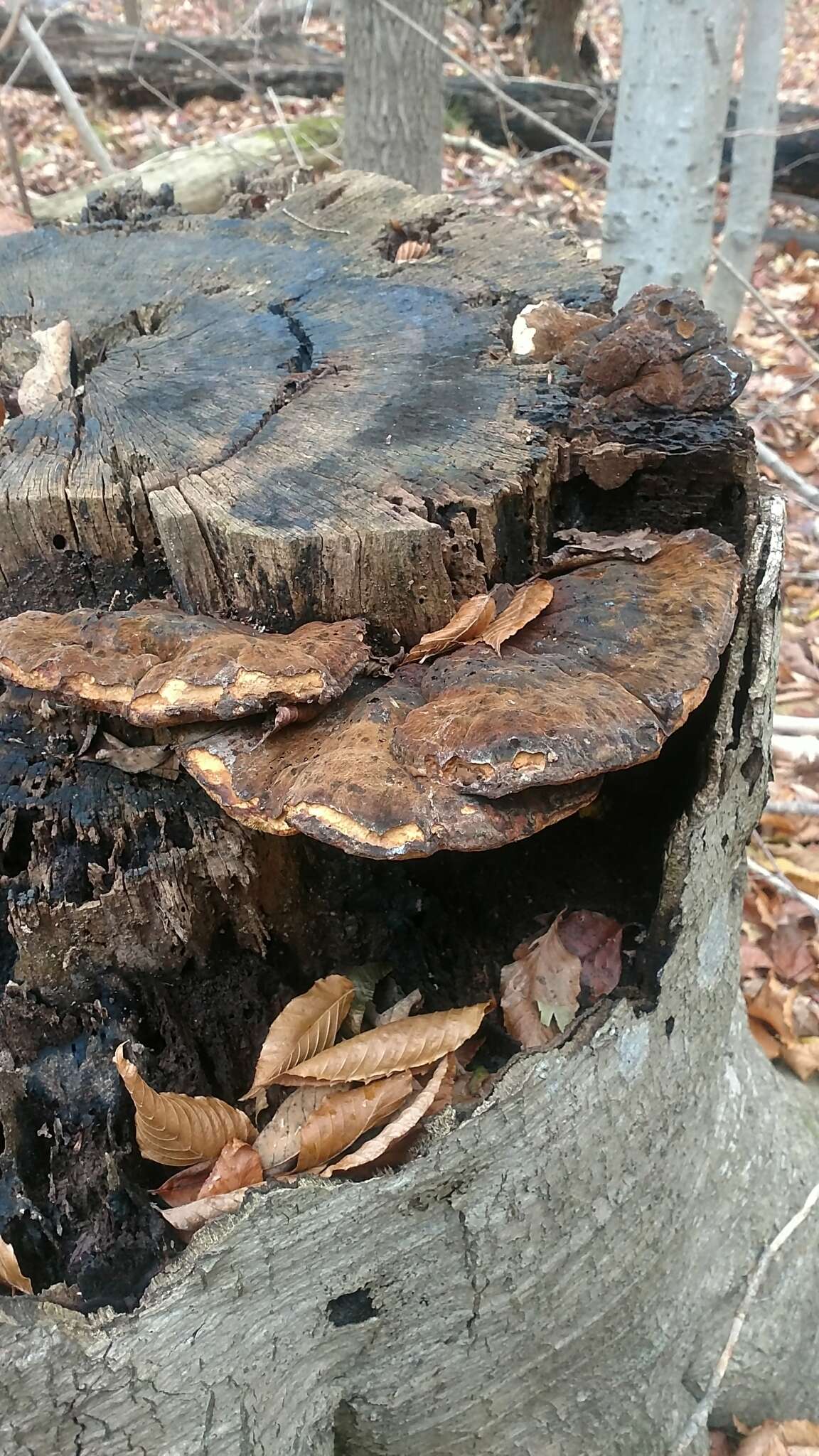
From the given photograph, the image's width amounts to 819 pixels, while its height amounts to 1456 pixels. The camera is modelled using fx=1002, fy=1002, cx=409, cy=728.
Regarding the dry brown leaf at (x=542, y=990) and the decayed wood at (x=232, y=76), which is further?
the decayed wood at (x=232, y=76)

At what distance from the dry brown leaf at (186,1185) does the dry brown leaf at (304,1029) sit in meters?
0.15

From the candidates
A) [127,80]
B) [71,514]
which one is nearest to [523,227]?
[71,514]

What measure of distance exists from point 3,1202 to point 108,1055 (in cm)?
32

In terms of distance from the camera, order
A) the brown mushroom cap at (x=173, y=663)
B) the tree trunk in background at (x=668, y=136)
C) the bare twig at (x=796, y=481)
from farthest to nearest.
Answer: the bare twig at (x=796, y=481)
the tree trunk in background at (x=668, y=136)
the brown mushroom cap at (x=173, y=663)

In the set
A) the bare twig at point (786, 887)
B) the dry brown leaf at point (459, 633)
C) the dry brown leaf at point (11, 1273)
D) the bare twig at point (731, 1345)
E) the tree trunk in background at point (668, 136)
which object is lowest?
the bare twig at point (731, 1345)

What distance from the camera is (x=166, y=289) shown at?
2729 millimetres

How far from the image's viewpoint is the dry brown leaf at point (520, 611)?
1.73m

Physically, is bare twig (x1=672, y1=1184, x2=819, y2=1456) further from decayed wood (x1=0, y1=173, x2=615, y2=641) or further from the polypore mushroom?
the polypore mushroom

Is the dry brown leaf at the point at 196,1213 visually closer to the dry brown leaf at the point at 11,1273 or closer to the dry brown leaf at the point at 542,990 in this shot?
the dry brown leaf at the point at 11,1273

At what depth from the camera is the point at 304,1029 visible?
2014 millimetres

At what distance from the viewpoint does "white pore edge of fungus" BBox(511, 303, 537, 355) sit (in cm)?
238

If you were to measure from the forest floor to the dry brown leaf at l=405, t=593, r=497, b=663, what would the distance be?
133 centimetres

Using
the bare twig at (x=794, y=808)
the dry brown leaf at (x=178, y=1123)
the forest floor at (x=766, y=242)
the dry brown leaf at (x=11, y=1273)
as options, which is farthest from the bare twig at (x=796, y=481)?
the dry brown leaf at (x=11, y=1273)

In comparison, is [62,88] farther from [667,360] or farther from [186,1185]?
[186,1185]
